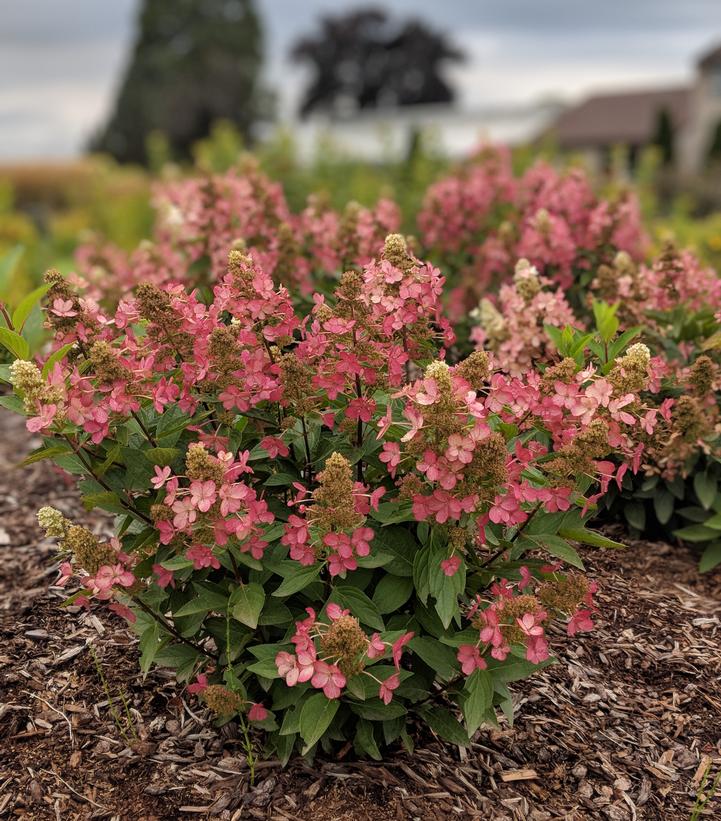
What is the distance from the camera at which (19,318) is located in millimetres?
2545

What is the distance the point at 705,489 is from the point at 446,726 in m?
1.61

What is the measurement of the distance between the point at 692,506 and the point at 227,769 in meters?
2.15

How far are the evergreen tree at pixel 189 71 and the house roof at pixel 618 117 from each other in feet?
50.3

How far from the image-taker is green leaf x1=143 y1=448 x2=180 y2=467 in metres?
2.17

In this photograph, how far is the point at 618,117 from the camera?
43.0 meters

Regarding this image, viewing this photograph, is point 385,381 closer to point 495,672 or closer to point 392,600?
point 392,600

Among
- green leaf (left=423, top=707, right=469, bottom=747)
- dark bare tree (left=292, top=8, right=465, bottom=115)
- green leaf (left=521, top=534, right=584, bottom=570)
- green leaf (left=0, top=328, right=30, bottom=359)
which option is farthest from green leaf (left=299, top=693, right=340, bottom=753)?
dark bare tree (left=292, top=8, right=465, bottom=115)

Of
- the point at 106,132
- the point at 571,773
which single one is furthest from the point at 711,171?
the point at 106,132

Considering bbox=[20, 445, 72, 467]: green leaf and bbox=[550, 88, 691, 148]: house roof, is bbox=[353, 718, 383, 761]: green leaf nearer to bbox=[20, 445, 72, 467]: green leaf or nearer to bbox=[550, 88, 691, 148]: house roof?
bbox=[20, 445, 72, 467]: green leaf

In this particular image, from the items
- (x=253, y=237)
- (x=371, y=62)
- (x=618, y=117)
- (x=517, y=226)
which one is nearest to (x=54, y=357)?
(x=253, y=237)

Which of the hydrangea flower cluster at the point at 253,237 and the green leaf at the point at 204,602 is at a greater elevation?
the hydrangea flower cluster at the point at 253,237

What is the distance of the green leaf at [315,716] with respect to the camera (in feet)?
7.04

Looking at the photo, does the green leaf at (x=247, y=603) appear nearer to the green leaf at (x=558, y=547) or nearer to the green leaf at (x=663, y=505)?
the green leaf at (x=558, y=547)

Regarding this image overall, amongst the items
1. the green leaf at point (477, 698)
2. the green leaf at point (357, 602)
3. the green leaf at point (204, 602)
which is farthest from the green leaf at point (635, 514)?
the green leaf at point (204, 602)
